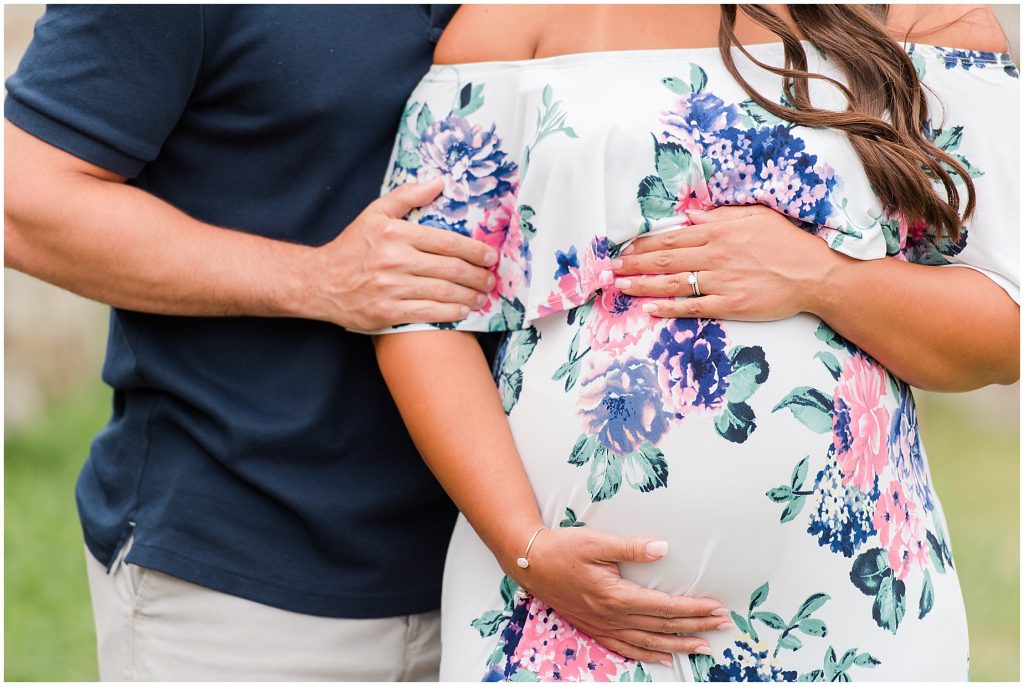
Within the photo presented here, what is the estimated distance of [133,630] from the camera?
195cm

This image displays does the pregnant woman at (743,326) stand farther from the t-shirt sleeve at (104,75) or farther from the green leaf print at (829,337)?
the t-shirt sleeve at (104,75)

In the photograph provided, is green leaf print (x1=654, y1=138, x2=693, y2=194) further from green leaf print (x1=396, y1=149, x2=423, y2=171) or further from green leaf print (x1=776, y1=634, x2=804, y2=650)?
green leaf print (x1=776, y1=634, x2=804, y2=650)

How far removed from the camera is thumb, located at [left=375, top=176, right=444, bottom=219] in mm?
1742

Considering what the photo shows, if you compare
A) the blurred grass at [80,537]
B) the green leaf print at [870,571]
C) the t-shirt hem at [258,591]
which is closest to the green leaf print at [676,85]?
the green leaf print at [870,571]

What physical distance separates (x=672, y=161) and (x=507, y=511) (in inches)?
23.3

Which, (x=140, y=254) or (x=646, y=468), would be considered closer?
(x=646, y=468)

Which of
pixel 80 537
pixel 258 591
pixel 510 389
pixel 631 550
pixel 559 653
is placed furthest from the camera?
pixel 80 537

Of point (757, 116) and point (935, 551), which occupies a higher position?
point (757, 116)

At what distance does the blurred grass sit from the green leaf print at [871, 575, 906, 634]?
102 inches

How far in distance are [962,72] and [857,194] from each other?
0.25 meters

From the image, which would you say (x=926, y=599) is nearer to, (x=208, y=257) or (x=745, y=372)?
(x=745, y=372)

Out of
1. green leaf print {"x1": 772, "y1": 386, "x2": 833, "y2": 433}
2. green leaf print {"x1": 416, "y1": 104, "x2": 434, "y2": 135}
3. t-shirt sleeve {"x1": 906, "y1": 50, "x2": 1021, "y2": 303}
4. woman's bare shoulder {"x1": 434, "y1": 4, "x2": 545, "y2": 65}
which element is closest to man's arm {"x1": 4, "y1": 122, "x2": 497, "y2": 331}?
green leaf print {"x1": 416, "y1": 104, "x2": 434, "y2": 135}

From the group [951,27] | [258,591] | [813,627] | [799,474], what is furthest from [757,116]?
[258,591]

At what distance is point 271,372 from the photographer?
6.25 feet
